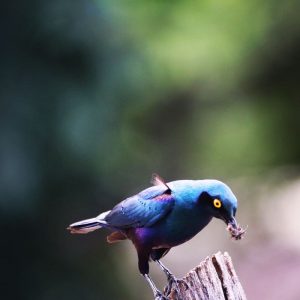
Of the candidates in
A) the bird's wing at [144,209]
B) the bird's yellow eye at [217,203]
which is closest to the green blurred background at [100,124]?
the bird's wing at [144,209]

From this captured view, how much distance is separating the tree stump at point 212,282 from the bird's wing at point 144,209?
0.28m

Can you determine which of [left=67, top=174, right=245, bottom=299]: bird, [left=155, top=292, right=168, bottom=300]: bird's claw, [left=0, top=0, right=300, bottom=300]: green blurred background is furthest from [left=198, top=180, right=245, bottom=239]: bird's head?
[left=0, top=0, right=300, bottom=300]: green blurred background

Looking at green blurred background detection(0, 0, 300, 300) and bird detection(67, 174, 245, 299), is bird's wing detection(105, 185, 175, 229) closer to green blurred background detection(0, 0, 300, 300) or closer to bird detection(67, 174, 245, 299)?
bird detection(67, 174, 245, 299)

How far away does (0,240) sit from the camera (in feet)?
16.8

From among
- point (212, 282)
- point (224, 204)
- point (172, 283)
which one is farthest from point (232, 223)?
point (172, 283)

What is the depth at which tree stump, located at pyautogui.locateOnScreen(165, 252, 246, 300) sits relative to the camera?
334 centimetres

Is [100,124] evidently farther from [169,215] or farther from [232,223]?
[232,223]

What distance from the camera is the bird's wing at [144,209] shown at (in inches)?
136

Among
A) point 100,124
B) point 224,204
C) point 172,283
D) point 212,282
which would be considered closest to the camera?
point 224,204

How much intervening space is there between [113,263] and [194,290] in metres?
2.39

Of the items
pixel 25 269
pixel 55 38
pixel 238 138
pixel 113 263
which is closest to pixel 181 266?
pixel 238 138

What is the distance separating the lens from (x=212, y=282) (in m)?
3.34

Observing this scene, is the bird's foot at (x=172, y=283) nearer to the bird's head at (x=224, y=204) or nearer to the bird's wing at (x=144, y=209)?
the bird's wing at (x=144, y=209)

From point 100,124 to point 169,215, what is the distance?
6.40ft
